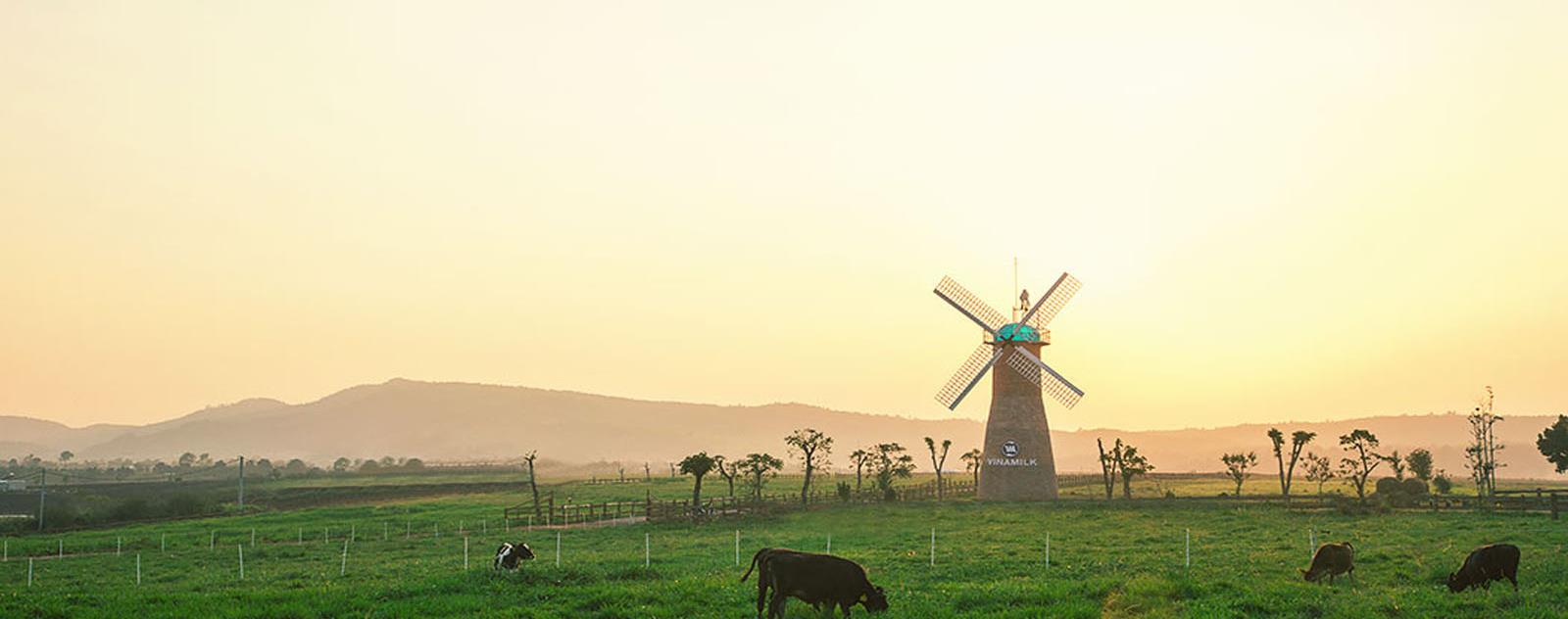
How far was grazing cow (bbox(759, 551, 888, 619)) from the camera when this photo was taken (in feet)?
58.0

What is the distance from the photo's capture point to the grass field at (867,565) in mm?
19750

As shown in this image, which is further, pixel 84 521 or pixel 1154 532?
pixel 84 521

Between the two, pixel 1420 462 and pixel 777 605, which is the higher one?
pixel 777 605

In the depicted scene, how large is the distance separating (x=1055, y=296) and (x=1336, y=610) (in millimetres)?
60720

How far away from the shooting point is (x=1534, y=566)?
81.0 ft

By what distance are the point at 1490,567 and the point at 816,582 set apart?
15073 mm

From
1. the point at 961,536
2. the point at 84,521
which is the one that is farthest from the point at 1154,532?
the point at 84,521

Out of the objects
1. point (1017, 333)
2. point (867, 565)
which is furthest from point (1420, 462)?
point (867, 565)

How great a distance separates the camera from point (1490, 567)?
20.9 metres

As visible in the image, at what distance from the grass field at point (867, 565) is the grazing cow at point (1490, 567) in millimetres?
605

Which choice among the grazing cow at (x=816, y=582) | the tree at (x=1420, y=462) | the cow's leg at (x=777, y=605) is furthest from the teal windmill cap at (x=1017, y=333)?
the cow's leg at (x=777, y=605)

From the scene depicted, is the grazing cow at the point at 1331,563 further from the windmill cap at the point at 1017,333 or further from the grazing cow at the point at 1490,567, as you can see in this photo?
the windmill cap at the point at 1017,333

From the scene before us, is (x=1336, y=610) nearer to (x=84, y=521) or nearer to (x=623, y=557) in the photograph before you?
(x=623, y=557)

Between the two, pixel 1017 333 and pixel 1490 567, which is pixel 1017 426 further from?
pixel 1490 567
